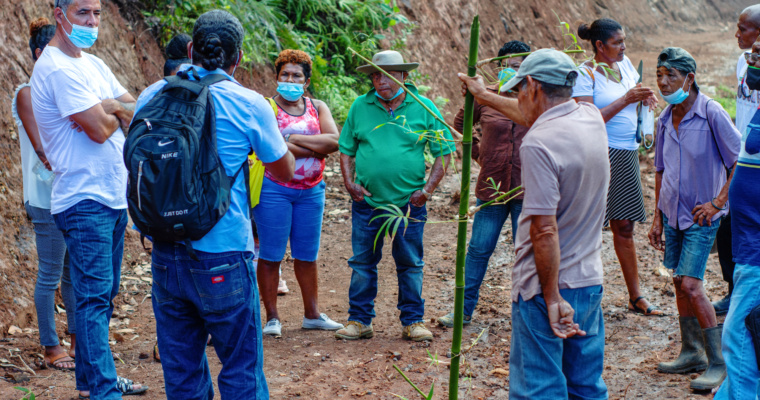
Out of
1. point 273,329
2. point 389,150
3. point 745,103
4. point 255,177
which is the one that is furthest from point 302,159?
point 745,103

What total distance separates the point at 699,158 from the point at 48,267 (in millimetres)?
3958

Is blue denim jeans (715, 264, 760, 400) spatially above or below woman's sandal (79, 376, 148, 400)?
above

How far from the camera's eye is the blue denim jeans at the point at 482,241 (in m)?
4.80

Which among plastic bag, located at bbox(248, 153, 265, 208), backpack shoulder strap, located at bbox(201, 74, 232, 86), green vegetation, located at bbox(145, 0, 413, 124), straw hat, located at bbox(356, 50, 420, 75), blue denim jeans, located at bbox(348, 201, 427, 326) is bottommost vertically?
blue denim jeans, located at bbox(348, 201, 427, 326)

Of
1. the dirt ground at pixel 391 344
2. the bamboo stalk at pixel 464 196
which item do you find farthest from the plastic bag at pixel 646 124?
the bamboo stalk at pixel 464 196

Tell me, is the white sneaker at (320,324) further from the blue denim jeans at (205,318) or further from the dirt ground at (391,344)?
the blue denim jeans at (205,318)

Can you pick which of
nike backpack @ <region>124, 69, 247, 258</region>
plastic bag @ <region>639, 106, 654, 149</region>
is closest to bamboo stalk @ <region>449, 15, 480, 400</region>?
nike backpack @ <region>124, 69, 247, 258</region>

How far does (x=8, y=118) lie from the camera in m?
5.89

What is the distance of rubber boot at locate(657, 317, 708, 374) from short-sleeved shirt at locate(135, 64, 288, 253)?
2.90 meters

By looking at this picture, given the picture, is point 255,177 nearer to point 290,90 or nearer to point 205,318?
point 290,90

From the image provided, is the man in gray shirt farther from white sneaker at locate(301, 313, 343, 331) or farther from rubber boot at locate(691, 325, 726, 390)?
white sneaker at locate(301, 313, 343, 331)

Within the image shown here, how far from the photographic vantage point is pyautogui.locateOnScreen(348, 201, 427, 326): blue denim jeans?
15.3 ft

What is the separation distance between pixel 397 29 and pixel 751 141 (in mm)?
9483

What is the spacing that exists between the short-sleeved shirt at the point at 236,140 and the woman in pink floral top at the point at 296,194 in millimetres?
1825
